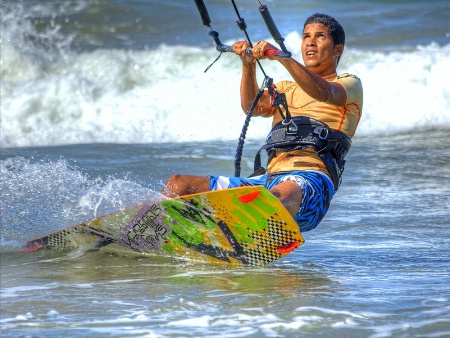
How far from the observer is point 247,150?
1002cm

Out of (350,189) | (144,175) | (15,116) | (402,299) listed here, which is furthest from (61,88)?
(402,299)

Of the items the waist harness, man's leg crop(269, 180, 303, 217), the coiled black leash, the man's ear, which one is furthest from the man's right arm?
man's leg crop(269, 180, 303, 217)

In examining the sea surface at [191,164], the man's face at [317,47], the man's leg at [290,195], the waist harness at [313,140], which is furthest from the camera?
the man's face at [317,47]

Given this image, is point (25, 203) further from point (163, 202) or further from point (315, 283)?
point (315, 283)

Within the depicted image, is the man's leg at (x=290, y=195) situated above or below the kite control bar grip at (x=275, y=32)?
below

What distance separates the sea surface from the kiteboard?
0.34 ft

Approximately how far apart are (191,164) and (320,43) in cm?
366

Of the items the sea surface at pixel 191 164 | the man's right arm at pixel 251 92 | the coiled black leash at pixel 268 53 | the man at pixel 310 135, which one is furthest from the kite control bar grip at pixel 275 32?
the sea surface at pixel 191 164

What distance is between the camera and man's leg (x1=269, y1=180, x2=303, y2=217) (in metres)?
5.23

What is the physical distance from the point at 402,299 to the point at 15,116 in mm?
8653

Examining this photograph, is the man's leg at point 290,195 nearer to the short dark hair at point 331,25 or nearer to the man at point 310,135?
the man at point 310,135

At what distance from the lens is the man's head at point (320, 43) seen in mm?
5590

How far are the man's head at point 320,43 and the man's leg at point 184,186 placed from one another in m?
1.01

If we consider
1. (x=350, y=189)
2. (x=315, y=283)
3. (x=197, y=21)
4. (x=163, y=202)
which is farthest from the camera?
(x=197, y=21)
